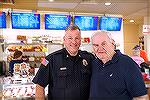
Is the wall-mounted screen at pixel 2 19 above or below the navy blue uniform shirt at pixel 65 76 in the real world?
above

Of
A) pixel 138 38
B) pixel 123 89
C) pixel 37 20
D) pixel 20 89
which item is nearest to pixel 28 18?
pixel 37 20

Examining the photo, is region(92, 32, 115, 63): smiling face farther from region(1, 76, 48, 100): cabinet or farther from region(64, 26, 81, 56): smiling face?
region(1, 76, 48, 100): cabinet

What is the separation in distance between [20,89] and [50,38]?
389cm

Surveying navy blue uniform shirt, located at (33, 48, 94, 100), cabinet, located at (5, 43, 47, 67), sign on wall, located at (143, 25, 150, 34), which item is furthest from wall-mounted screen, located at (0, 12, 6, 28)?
navy blue uniform shirt, located at (33, 48, 94, 100)

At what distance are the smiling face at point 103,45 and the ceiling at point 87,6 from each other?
14.8 feet

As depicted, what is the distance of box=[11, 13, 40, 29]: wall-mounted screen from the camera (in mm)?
6539

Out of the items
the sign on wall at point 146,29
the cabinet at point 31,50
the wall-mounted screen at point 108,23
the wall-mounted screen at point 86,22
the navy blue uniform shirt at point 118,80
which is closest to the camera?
the navy blue uniform shirt at point 118,80

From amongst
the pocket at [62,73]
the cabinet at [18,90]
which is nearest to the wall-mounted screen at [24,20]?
the cabinet at [18,90]

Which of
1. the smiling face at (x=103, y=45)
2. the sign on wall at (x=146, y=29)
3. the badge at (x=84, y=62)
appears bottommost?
the badge at (x=84, y=62)

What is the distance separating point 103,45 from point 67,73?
44 centimetres

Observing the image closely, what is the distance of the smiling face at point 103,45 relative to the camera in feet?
6.68

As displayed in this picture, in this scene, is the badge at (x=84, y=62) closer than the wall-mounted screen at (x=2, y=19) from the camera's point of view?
Yes

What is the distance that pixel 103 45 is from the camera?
80.0 inches

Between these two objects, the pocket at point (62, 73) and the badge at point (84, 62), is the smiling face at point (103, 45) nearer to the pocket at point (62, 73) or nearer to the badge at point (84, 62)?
the badge at point (84, 62)
